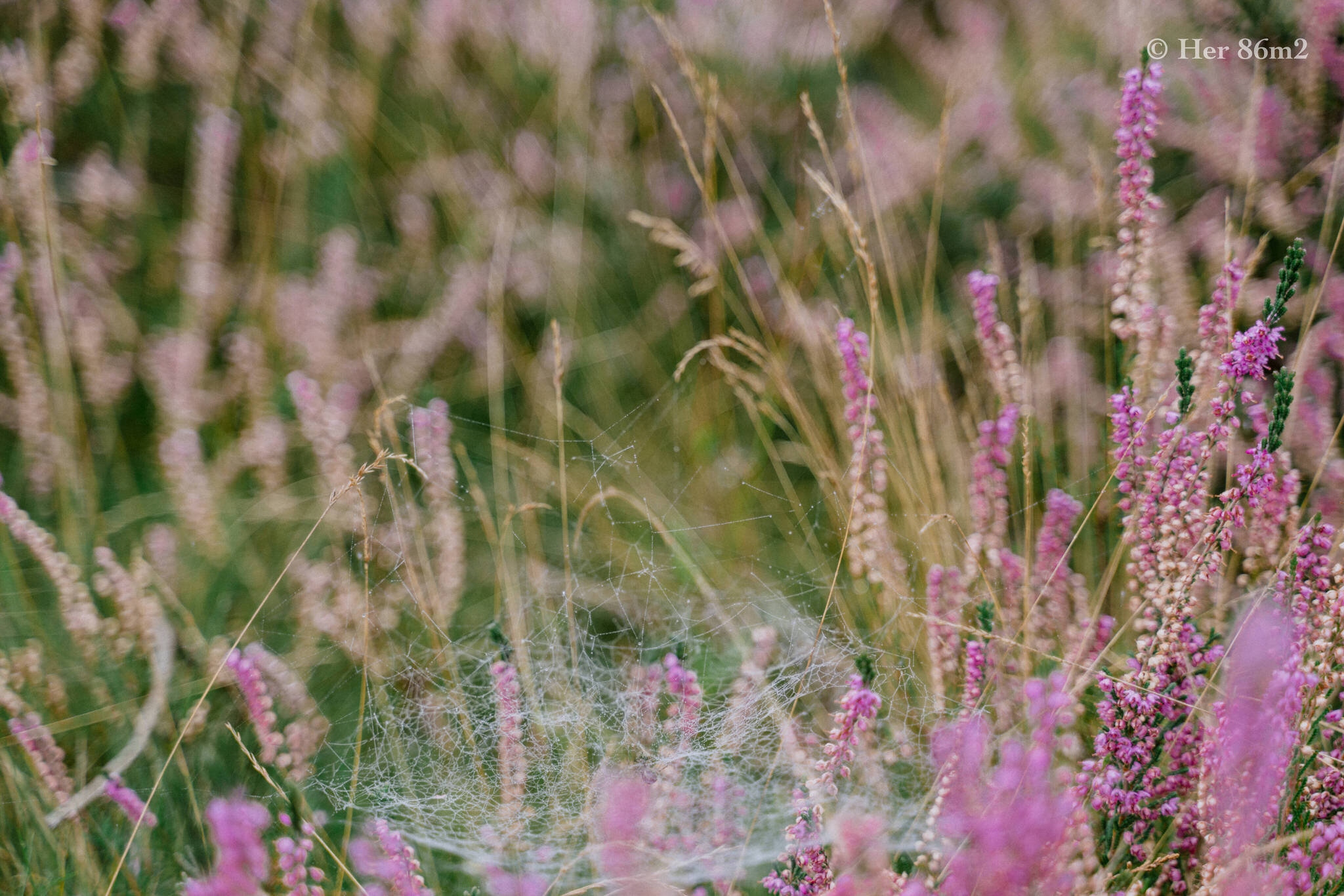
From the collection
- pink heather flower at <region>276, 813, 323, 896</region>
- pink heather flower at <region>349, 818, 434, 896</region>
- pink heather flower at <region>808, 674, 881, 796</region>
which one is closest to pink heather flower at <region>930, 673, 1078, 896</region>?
pink heather flower at <region>808, 674, 881, 796</region>

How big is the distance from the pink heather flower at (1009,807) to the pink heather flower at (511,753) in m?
0.65

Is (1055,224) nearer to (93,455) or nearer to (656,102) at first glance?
(656,102)

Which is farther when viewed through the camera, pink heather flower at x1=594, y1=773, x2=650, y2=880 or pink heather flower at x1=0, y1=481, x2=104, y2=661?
pink heather flower at x1=0, y1=481, x2=104, y2=661

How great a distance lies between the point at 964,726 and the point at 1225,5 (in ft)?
6.63

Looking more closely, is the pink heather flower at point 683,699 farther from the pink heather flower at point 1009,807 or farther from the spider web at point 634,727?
the pink heather flower at point 1009,807

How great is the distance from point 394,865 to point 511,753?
23cm

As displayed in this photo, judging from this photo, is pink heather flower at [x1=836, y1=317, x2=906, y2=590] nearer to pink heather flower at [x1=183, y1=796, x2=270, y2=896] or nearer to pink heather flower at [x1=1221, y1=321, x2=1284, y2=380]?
pink heather flower at [x1=1221, y1=321, x2=1284, y2=380]

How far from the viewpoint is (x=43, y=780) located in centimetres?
152

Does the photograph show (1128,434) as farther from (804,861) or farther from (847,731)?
(804,861)

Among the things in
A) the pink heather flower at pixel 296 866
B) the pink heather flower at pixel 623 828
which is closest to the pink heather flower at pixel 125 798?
the pink heather flower at pixel 296 866

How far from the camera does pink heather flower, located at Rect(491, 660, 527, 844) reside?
51.3 inches

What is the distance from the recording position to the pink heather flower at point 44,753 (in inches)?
54.0

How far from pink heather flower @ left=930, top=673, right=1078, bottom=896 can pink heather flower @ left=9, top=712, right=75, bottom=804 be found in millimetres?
1437

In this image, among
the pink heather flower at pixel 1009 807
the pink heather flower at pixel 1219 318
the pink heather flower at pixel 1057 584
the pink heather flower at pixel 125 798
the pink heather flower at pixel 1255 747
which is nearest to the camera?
the pink heather flower at pixel 1009 807
